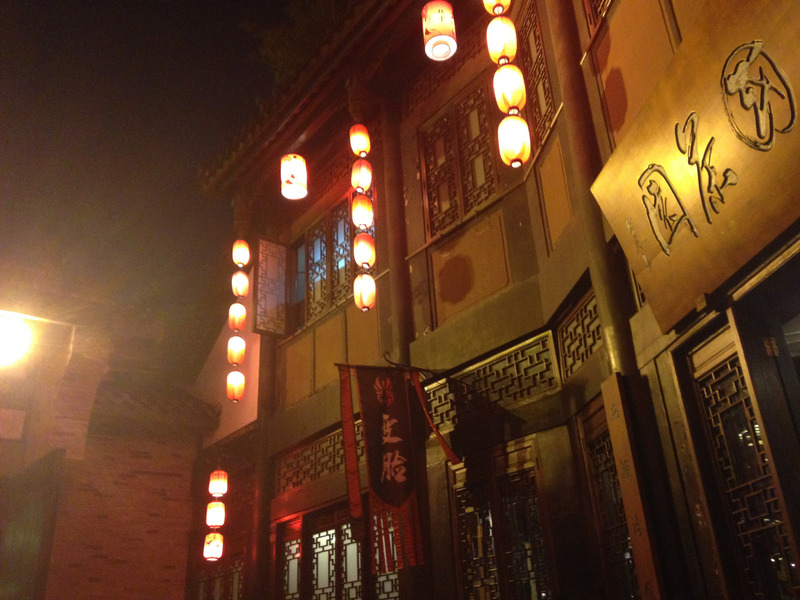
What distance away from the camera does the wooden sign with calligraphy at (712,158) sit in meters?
3.30

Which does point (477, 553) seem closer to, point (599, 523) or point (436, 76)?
point (599, 523)

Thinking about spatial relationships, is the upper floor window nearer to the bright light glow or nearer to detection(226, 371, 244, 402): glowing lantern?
detection(226, 371, 244, 402): glowing lantern

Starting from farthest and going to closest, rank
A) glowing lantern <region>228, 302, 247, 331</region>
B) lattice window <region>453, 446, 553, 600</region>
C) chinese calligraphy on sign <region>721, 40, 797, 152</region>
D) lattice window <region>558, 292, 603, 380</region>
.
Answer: glowing lantern <region>228, 302, 247, 331</region>, lattice window <region>453, 446, 553, 600</region>, lattice window <region>558, 292, 603, 380</region>, chinese calligraphy on sign <region>721, 40, 797, 152</region>

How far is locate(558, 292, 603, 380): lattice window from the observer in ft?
20.1

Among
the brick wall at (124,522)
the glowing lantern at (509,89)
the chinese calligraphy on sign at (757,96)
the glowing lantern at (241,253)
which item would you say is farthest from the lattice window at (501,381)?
the brick wall at (124,522)

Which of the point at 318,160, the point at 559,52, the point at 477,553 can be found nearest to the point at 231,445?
the point at 318,160

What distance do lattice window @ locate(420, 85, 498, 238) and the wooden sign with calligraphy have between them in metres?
3.71

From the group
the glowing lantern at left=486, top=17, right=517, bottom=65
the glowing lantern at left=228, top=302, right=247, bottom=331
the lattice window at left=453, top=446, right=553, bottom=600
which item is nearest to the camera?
the lattice window at left=453, top=446, right=553, bottom=600

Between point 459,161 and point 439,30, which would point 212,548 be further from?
point 439,30

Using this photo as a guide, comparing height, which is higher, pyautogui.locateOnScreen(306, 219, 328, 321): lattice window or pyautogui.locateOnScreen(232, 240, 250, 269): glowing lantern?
pyautogui.locateOnScreen(232, 240, 250, 269): glowing lantern

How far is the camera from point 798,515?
3697 mm

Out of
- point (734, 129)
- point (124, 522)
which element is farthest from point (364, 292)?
point (124, 522)

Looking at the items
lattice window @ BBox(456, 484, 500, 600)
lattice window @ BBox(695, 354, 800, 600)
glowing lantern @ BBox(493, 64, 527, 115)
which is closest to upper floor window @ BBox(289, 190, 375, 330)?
glowing lantern @ BBox(493, 64, 527, 115)

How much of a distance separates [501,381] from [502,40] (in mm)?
3540
